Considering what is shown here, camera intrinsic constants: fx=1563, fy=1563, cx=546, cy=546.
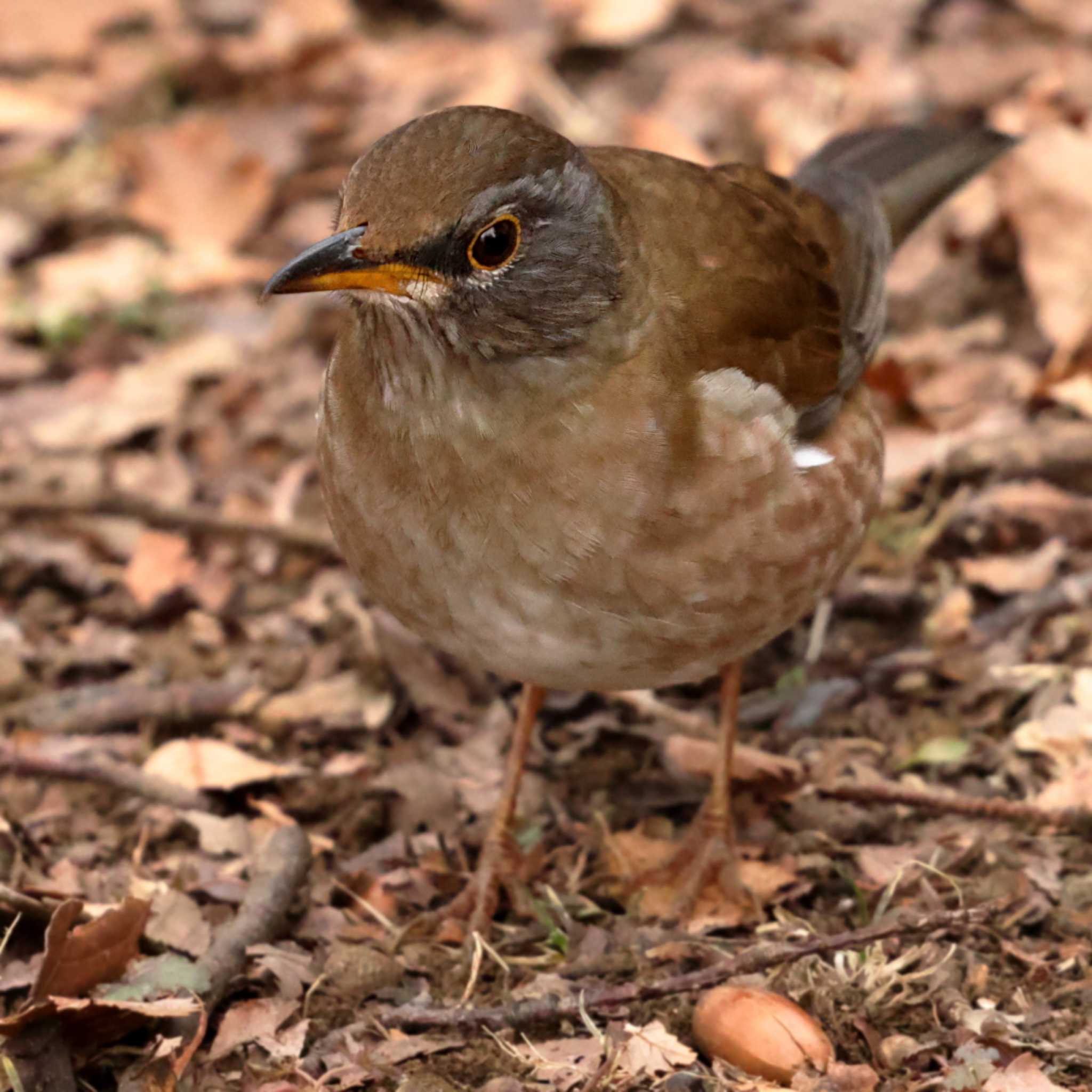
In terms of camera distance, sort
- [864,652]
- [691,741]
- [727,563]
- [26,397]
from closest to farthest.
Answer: [727,563]
[691,741]
[864,652]
[26,397]

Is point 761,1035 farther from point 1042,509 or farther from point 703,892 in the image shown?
point 1042,509

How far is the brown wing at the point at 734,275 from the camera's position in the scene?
361 centimetres

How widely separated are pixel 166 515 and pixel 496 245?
243 cm

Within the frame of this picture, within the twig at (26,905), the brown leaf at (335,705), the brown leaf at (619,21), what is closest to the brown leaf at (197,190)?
the brown leaf at (619,21)

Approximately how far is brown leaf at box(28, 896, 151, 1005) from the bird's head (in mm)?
1424

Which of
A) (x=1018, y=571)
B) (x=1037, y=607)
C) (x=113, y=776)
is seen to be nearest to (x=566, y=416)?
(x=113, y=776)

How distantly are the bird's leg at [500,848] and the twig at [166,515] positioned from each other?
117cm

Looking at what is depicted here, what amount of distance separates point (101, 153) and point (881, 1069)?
18.8ft

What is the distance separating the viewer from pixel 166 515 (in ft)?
17.3

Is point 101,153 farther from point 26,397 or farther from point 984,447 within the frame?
point 984,447

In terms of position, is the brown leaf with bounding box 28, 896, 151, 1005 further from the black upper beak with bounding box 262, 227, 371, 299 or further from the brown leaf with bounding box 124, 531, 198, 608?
the brown leaf with bounding box 124, 531, 198, 608

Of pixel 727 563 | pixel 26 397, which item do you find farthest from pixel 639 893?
pixel 26 397

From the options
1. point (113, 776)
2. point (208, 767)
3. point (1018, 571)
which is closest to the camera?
point (113, 776)

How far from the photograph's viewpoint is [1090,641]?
459 centimetres
